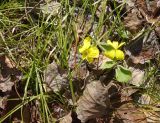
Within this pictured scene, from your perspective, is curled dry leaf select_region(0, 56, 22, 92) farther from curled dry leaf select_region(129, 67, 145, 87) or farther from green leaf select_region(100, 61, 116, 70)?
→ curled dry leaf select_region(129, 67, 145, 87)

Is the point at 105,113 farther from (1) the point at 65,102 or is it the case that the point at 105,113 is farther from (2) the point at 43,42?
(2) the point at 43,42

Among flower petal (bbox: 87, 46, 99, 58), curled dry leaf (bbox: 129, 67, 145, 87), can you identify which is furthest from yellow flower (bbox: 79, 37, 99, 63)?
curled dry leaf (bbox: 129, 67, 145, 87)

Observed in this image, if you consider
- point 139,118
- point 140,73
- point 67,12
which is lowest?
point 139,118

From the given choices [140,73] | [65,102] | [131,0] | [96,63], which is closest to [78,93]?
[65,102]

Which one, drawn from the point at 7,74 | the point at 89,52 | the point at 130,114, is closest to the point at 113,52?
the point at 89,52

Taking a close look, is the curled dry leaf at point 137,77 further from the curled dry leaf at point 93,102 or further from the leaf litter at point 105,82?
the curled dry leaf at point 93,102

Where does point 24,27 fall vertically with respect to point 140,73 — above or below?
above

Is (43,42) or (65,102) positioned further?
(43,42)
